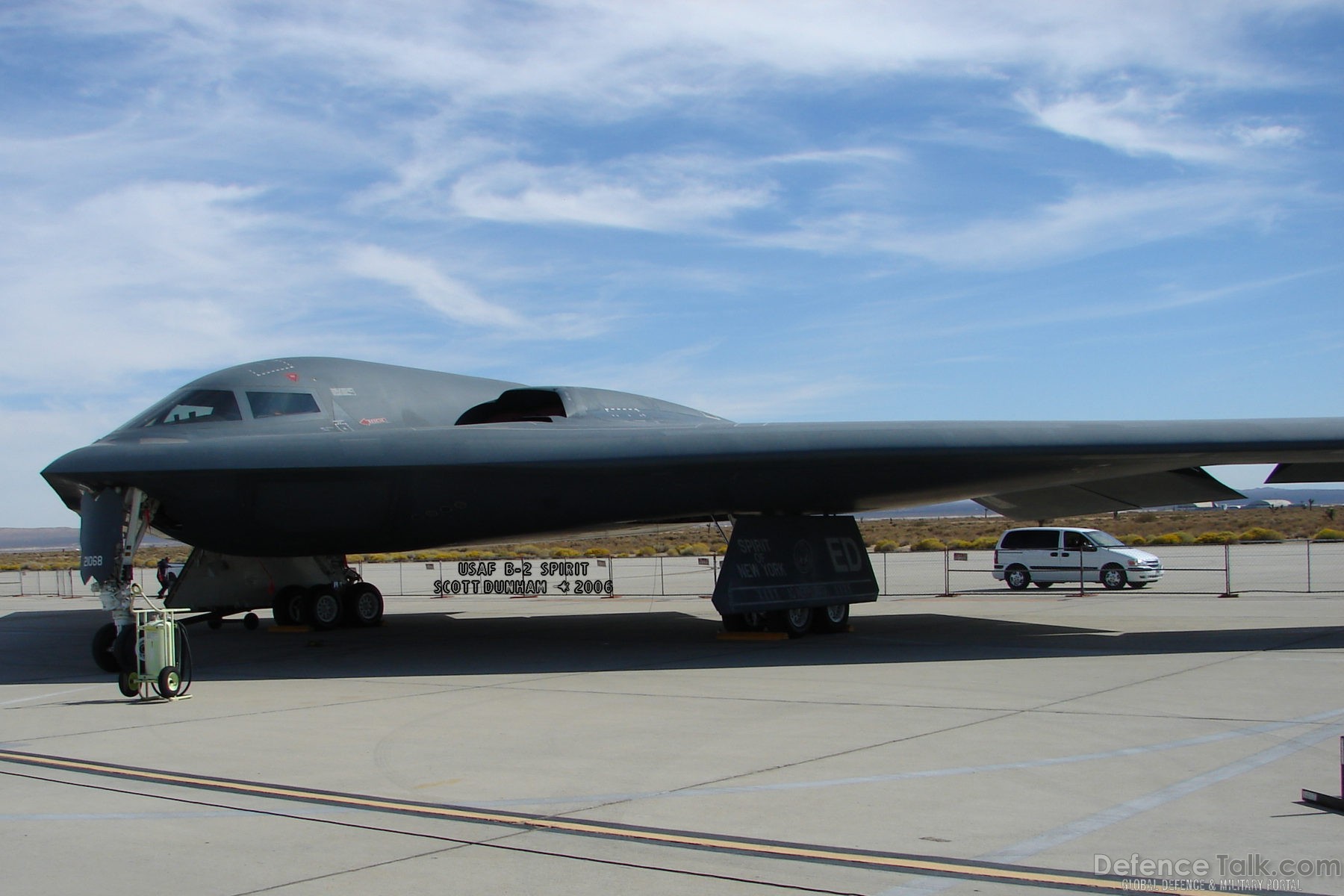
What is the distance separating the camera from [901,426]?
14047mm

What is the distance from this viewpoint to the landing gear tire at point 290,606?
20.6m

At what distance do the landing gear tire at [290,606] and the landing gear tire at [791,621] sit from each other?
8.95 meters

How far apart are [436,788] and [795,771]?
90.6 inches

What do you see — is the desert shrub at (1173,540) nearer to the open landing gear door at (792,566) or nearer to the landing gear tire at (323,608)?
the open landing gear door at (792,566)

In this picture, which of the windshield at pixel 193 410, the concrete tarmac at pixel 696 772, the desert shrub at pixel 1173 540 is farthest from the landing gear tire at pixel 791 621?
the desert shrub at pixel 1173 540

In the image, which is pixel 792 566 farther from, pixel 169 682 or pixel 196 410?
pixel 169 682

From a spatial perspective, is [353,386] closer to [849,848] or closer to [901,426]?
[901,426]

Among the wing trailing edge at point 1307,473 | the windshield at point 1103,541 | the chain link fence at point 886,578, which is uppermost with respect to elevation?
the wing trailing edge at point 1307,473

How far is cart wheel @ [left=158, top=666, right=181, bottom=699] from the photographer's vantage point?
11.4m

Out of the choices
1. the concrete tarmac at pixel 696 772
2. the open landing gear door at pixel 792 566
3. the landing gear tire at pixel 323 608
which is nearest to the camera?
the concrete tarmac at pixel 696 772

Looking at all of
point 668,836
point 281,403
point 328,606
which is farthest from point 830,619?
point 668,836

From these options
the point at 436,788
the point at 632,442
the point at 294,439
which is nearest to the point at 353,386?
the point at 294,439

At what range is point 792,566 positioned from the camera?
16641 mm

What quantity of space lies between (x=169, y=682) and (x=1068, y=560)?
77.5ft
